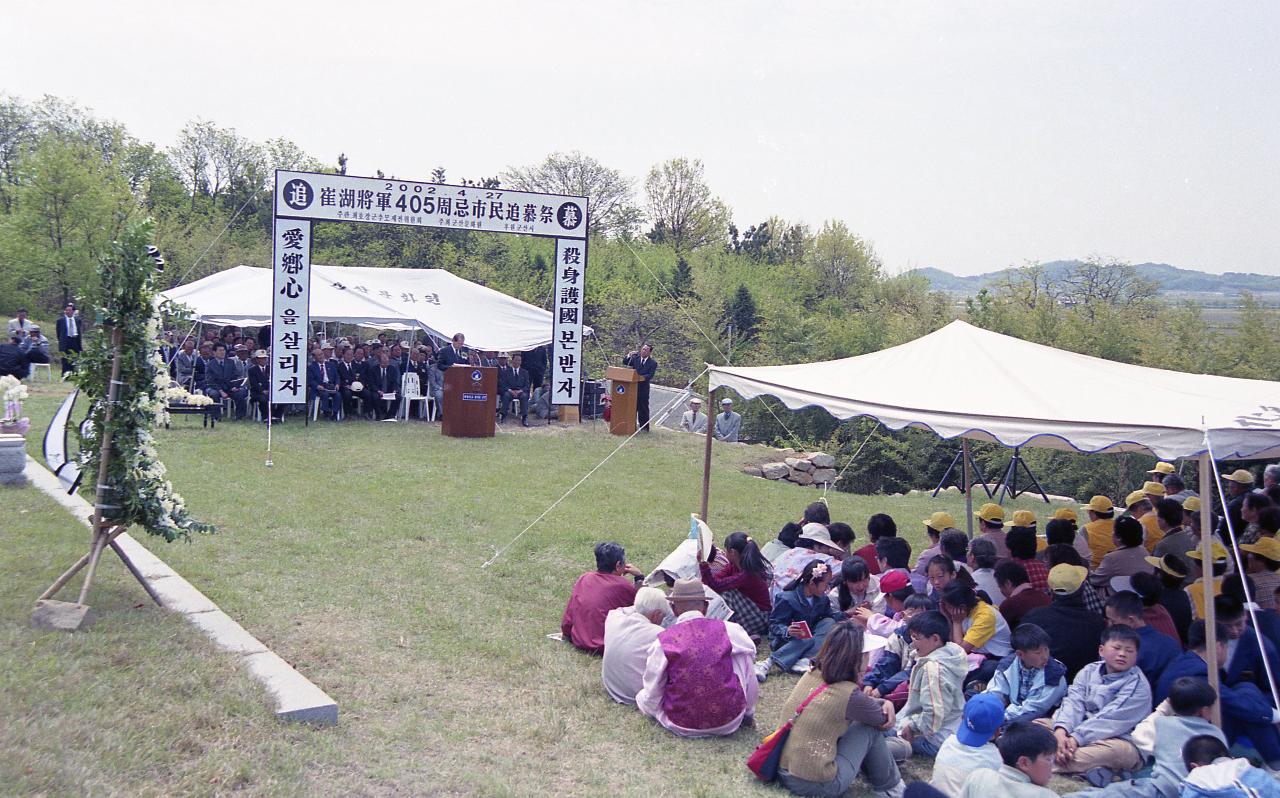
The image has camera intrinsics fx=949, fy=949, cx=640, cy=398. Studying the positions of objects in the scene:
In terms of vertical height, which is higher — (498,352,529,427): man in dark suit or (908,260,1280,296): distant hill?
(908,260,1280,296): distant hill

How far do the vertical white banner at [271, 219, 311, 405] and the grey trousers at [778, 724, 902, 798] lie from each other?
11.2 metres

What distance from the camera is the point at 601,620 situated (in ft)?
20.6

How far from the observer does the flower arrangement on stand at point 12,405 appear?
9.40 metres

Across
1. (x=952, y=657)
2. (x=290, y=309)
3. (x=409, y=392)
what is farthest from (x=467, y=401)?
(x=952, y=657)

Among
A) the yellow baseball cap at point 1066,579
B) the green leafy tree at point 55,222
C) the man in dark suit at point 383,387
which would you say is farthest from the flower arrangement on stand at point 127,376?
the green leafy tree at point 55,222

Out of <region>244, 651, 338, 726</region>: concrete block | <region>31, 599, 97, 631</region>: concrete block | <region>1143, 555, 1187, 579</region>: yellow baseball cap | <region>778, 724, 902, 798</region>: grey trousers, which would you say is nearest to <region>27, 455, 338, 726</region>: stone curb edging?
<region>244, 651, 338, 726</region>: concrete block

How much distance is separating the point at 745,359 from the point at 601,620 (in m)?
20.8

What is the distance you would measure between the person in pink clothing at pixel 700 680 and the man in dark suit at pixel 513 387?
42.3ft

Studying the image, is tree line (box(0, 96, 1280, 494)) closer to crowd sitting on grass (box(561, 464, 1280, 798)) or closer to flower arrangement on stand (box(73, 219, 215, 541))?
flower arrangement on stand (box(73, 219, 215, 541))

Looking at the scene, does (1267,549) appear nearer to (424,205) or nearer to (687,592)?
(687,592)

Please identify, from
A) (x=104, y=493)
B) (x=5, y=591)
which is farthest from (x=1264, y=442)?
(x=5, y=591)

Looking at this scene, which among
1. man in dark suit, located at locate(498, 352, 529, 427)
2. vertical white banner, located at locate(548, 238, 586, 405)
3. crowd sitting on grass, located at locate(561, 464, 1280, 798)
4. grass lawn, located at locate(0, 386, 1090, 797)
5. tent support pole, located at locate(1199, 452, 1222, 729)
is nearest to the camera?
grass lawn, located at locate(0, 386, 1090, 797)

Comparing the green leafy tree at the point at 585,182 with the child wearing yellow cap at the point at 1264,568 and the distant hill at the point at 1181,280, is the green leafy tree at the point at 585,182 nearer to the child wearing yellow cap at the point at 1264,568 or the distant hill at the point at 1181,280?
the distant hill at the point at 1181,280

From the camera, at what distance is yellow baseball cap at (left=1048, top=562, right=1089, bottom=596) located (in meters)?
5.67
